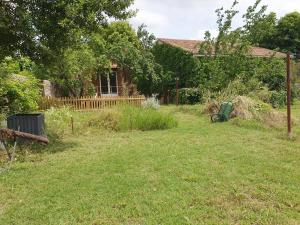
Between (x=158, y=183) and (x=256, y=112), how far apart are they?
8109 mm

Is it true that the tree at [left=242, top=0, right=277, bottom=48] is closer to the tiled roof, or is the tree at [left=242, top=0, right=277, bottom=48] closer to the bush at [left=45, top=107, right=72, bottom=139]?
the tiled roof

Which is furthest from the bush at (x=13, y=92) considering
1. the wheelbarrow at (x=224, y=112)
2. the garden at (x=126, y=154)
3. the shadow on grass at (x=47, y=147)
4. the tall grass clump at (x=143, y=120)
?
the wheelbarrow at (x=224, y=112)

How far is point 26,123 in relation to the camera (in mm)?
9398

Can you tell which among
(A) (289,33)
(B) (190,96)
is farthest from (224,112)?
(A) (289,33)

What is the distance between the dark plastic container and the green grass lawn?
24.4 inches

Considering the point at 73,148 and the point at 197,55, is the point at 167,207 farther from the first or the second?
the point at 197,55

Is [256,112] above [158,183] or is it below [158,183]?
above

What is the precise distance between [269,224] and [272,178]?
1.83 metres

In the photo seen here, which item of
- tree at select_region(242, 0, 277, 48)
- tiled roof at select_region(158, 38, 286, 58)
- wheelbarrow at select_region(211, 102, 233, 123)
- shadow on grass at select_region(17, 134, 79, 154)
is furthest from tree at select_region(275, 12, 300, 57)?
shadow on grass at select_region(17, 134, 79, 154)

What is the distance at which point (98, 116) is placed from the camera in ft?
39.0

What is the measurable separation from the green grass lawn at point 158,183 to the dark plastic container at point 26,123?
2.03ft

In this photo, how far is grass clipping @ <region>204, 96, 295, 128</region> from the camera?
12234mm

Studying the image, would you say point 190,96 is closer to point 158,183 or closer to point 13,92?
point 13,92

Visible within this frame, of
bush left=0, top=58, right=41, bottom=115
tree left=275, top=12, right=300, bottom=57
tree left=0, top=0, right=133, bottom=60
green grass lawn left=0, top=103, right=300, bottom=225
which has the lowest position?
green grass lawn left=0, top=103, right=300, bottom=225
